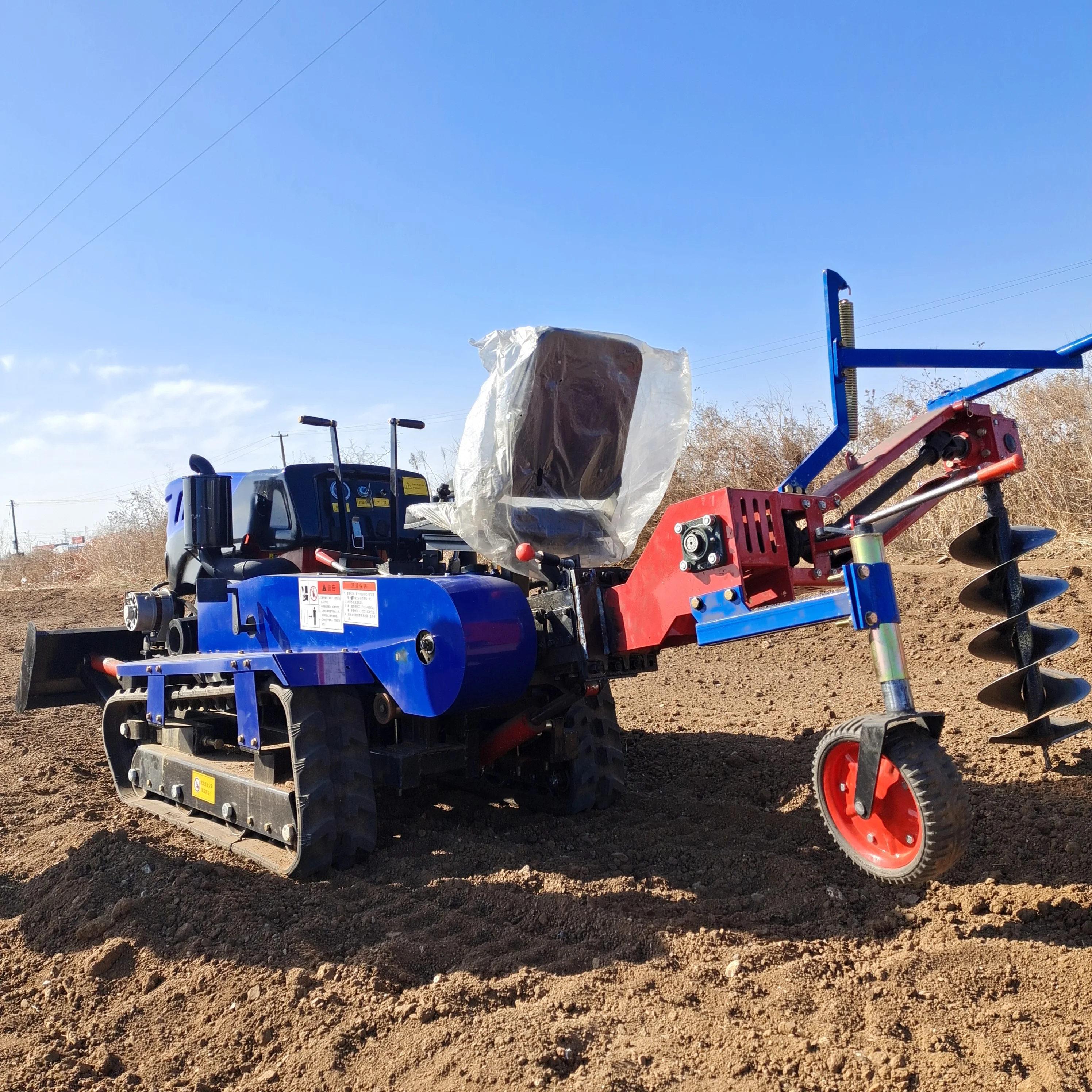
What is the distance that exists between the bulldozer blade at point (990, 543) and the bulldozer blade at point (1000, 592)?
58 mm

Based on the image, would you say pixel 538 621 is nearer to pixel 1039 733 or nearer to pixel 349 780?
pixel 349 780

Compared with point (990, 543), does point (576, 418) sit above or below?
above

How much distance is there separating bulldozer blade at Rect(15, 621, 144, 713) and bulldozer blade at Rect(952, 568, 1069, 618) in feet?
17.5

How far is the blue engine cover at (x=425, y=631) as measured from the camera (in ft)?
12.4

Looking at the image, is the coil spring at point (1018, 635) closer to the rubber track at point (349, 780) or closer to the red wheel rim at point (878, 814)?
the red wheel rim at point (878, 814)

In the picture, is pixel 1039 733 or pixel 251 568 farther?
pixel 251 568

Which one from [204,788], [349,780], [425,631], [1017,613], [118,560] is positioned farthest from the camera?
[118,560]

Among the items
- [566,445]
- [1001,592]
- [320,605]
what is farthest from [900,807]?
[320,605]

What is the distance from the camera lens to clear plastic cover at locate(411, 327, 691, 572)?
13.2 feet

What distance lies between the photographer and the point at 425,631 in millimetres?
3885

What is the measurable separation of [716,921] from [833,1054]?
928 millimetres

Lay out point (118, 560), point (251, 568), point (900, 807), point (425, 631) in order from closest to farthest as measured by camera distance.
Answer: point (900, 807) < point (425, 631) < point (251, 568) < point (118, 560)

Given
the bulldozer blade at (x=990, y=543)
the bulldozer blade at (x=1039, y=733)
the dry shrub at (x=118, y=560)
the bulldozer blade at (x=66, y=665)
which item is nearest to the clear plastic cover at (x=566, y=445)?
the bulldozer blade at (x=990, y=543)

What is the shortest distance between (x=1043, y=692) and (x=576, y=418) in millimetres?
2187
